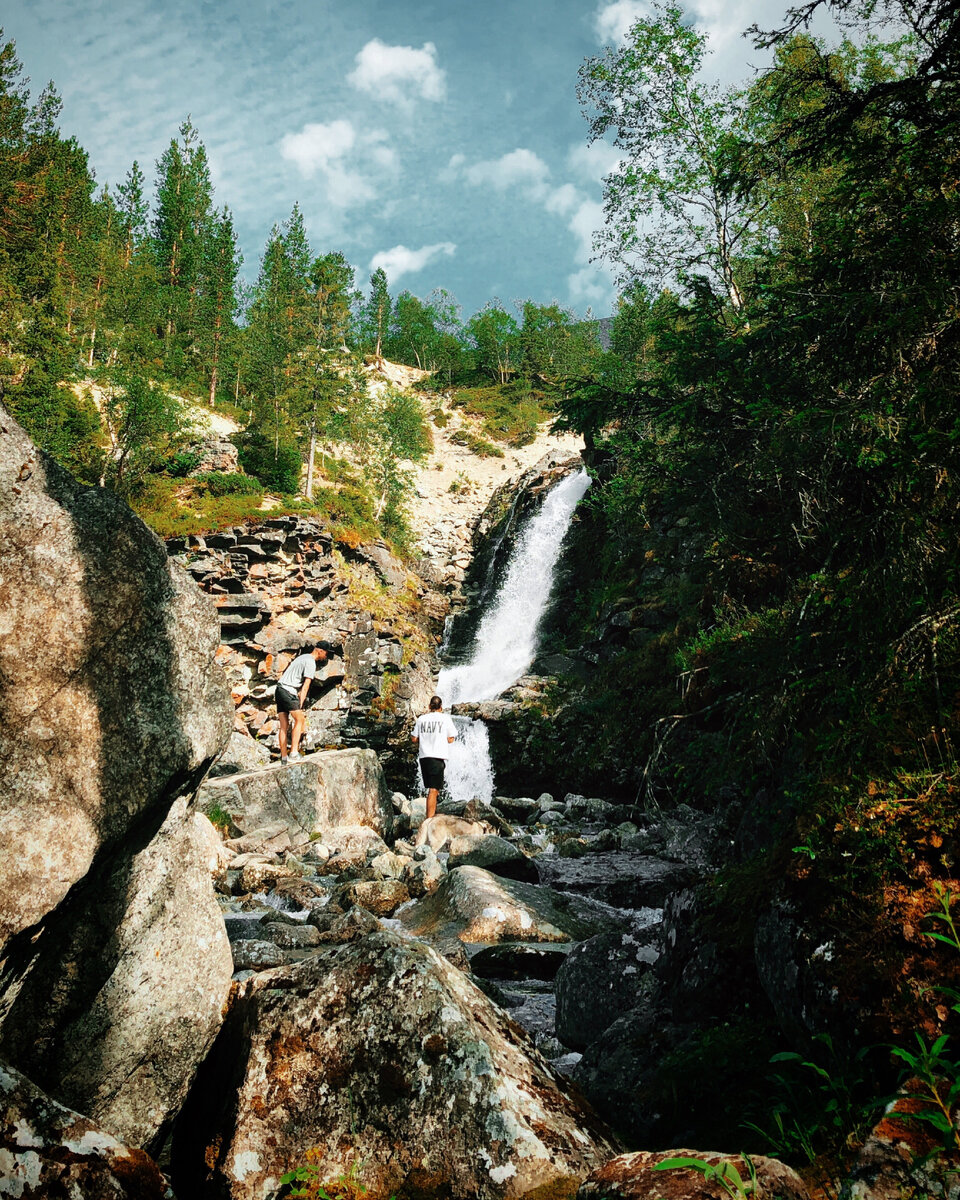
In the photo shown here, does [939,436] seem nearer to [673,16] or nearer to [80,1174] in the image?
→ [80,1174]

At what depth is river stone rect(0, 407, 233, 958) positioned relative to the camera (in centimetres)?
301

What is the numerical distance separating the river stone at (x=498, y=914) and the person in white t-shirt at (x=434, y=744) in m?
3.97

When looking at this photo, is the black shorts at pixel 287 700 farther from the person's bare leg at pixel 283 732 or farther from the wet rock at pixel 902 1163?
the wet rock at pixel 902 1163

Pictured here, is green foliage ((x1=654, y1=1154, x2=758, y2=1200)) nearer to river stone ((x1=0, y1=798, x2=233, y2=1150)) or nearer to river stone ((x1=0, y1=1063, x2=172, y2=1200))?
river stone ((x1=0, y1=1063, x2=172, y2=1200))

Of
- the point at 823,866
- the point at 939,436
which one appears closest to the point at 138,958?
the point at 823,866

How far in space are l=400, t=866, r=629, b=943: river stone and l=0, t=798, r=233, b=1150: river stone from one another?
4651 millimetres

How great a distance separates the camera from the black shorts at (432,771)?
1325 cm

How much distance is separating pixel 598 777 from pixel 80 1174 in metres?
17.8

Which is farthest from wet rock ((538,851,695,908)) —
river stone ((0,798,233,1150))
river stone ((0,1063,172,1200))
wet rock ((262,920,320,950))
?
river stone ((0,1063,172,1200))

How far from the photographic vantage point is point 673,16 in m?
18.2

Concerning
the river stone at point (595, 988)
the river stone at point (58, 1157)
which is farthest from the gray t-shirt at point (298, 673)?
the river stone at point (58, 1157)

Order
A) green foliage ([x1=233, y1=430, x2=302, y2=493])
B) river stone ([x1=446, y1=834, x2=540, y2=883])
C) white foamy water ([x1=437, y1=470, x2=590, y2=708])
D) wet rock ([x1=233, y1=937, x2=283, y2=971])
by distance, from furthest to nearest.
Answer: green foliage ([x1=233, y1=430, x2=302, y2=493]) < white foamy water ([x1=437, y1=470, x2=590, y2=708]) < river stone ([x1=446, y1=834, x2=540, y2=883]) < wet rock ([x1=233, y1=937, x2=283, y2=971])

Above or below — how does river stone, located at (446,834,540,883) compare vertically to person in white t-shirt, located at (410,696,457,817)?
below

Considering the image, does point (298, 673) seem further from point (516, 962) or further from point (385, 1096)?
point (385, 1096)
